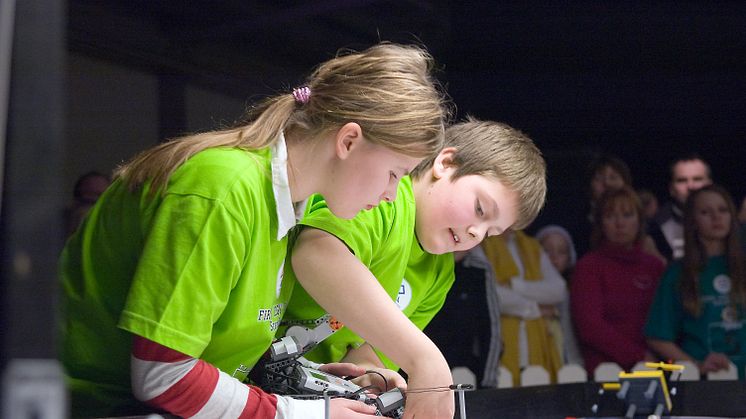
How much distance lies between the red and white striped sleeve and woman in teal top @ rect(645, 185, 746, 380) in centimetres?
221

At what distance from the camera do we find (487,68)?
3.76m

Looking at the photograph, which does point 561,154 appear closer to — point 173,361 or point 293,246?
point 293,246

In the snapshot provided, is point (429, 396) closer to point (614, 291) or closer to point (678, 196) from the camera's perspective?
point (614, 291)

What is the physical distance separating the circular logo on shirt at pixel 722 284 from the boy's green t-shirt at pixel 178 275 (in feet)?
7.11

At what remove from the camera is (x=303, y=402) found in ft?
4.18

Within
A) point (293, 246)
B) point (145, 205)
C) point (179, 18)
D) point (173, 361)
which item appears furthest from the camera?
point (179, 18)

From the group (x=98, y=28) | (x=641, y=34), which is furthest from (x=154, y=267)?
(x=641, y=34)

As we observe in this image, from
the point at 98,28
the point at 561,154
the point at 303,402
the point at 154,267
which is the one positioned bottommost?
the point at 303,402

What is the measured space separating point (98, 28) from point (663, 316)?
6.53ft

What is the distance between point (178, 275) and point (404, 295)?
0.64 meters

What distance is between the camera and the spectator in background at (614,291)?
323 centimetres

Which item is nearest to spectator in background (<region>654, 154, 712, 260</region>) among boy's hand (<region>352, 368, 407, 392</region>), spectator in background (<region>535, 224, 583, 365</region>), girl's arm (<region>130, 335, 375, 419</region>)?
spectator in background (<region>535, 224, 583, 365</region>)

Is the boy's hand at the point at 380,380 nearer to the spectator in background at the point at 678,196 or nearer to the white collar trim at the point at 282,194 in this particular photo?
the white collar trim at the point at 282,194

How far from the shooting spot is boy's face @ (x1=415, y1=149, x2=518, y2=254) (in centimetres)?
159
